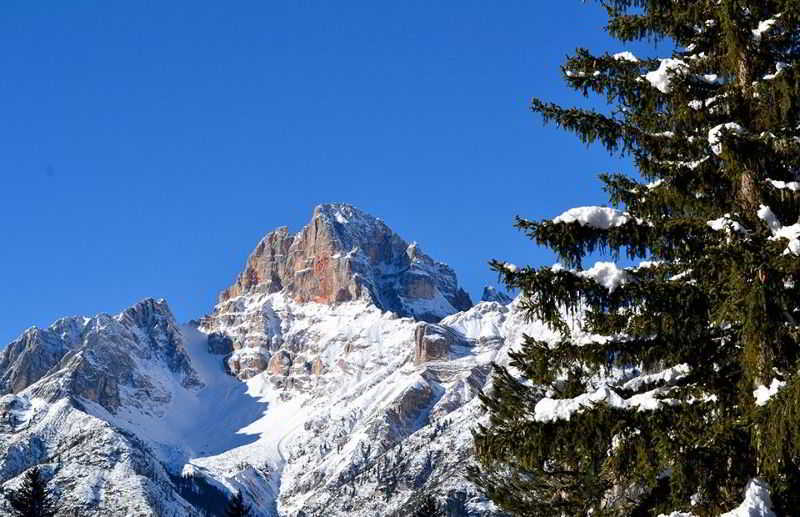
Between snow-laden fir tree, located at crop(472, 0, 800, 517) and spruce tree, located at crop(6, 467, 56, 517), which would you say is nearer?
snow-laden fir tree, located at crop(472, 0, 800, 517)

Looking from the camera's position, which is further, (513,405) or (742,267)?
(513,405)

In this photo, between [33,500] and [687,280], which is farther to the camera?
[33,500]

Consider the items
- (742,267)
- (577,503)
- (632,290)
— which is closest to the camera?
(742,267)

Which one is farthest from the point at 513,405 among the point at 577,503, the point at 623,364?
the point at 623,364

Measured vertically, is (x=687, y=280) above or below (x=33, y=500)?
below

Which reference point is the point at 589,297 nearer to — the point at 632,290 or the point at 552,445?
the point at 632,290

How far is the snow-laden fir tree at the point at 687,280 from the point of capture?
12.1 m

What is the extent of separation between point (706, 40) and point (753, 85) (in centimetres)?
182

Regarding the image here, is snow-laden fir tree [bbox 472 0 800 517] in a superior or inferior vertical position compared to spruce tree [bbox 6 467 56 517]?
inferior

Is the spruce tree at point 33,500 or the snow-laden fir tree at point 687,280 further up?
the spruce tree at point 33,500

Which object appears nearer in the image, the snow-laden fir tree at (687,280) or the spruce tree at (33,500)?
the snow-laden fir tree at (687,280)

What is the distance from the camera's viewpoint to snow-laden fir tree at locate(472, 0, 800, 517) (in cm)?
1212

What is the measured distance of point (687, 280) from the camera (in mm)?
13367

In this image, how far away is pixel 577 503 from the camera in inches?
901
